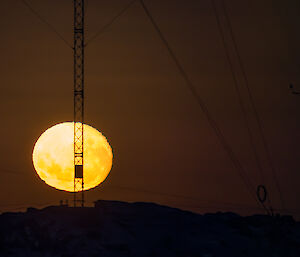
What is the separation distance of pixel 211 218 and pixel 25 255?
183ft

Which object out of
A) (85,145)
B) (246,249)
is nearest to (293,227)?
(246,249)

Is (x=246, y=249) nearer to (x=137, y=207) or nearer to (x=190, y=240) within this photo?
(x=190, y=240)

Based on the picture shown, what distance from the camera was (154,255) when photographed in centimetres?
12225

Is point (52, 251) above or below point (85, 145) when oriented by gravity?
below

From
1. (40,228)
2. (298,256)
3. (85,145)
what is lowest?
(298,256)

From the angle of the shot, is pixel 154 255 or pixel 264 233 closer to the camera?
pixel 154 255

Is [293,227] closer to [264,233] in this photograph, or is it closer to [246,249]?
[264,233]

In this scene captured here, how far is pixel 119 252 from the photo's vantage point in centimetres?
11894

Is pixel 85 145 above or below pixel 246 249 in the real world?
above

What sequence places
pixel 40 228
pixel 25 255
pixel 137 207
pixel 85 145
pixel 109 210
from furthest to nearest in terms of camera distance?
pixel 137 207
pixel 109 210
pixel 40 228
pixel 25 255
pixel 85 145

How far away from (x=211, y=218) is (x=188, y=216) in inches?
268

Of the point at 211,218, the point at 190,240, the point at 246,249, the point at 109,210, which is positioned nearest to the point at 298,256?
the point at 246,249

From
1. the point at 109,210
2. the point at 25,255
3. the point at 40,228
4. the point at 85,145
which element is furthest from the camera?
the point at 109,210

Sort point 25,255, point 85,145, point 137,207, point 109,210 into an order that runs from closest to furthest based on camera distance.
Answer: point 85,145 → point 25,255 → point 109,210 → point 137,207
